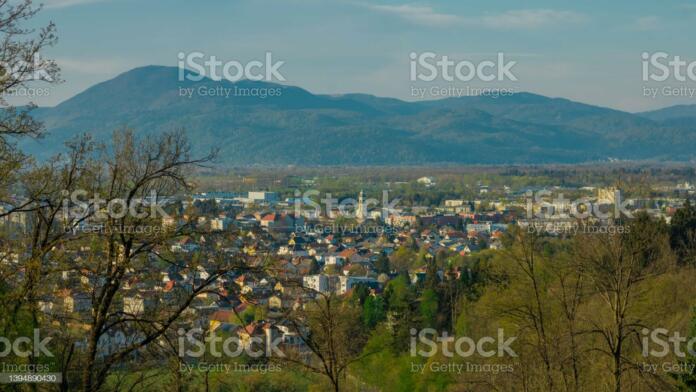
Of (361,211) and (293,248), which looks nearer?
(293,248)

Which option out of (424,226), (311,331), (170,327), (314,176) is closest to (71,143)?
(170,327)

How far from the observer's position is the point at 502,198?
92000mm

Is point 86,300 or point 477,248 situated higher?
point 86,300

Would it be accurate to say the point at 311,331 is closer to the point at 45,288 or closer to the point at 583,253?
the point at 45,288

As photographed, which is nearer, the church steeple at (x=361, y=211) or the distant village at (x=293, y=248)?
the distant village at (x=293, y=248)

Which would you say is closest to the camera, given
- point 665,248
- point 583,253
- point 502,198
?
point 583,253

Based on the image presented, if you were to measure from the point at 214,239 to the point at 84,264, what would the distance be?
995mm

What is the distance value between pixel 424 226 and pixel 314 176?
60.9 metres

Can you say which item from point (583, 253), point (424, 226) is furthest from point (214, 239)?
point (424, 226)

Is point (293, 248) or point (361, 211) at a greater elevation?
point (361, 211)

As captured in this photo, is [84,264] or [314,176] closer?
[84,264]

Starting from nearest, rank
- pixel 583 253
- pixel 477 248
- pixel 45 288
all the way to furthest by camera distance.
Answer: pixel 45 288, pixel 583 253, pixel 477 248

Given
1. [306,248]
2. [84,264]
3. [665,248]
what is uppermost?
[84,264]

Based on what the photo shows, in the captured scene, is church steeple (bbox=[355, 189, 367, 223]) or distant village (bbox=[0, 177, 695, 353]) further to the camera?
church steeple (bbox=[355, 189, 367, 223])
